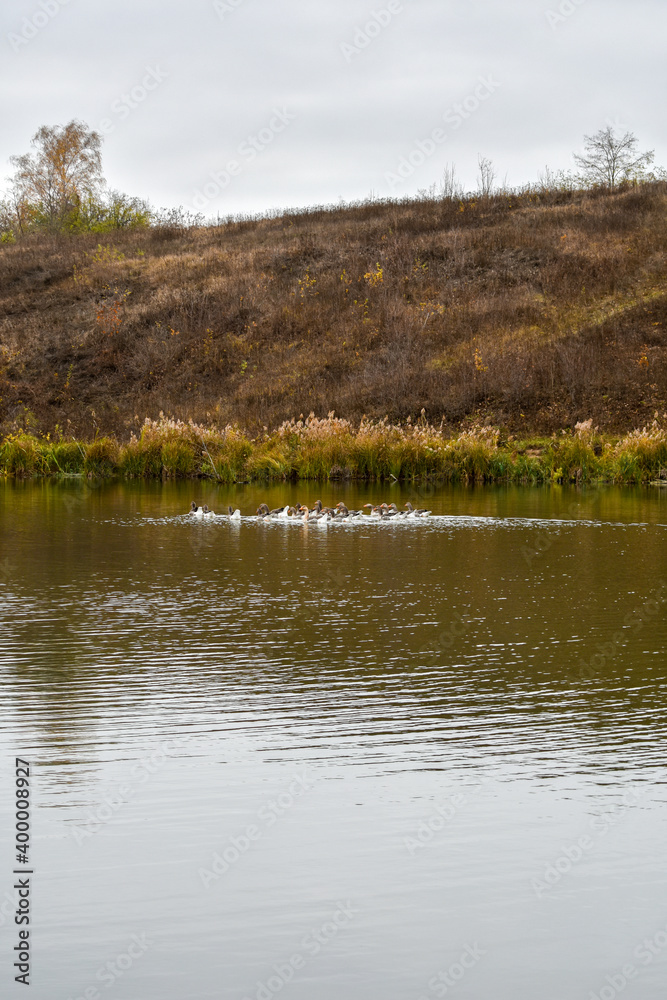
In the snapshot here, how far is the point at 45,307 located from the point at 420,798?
184 feet

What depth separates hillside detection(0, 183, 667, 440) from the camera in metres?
43.8

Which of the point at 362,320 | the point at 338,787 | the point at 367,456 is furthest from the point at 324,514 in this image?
the point at 362,320

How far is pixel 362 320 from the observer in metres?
51.2

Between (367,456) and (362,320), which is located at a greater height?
(362,320)

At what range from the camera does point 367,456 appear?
31734mm

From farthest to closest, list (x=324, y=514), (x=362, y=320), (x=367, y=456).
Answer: (x=362, y=320) < (x=367, y=456) < (x=324, y=514)

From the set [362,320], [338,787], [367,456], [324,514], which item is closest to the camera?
[338,787]

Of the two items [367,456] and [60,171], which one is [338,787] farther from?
[60,171]

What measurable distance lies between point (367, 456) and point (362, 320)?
20.8m

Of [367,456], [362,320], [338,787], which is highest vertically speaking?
[362,320]

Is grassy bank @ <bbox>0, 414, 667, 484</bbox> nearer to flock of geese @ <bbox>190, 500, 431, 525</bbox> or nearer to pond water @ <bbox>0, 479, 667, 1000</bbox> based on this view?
flock of geese @ <bbox>190, 500, 431, 525</bbox>

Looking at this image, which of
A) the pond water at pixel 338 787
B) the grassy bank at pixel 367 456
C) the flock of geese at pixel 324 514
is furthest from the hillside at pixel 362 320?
the pond water at pixel 338 787

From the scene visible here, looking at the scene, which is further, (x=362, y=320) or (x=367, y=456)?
(x=362, y=320)

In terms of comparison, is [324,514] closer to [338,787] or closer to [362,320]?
[338,787]
